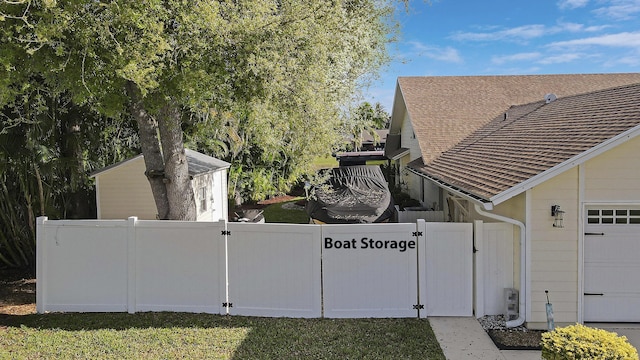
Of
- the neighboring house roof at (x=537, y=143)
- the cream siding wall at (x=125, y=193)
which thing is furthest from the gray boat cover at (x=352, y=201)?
the cream siding wall at (x=125, y=193)

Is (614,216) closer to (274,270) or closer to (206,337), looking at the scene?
(274,270)

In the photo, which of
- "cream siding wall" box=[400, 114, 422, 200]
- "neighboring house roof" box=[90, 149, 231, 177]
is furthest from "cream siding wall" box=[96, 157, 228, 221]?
"cream siding wall" box=[400, 114, 422, 200]

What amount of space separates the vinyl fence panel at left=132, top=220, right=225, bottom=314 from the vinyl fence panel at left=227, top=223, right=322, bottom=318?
26 centimetres

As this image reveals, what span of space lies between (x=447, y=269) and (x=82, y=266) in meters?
6.48

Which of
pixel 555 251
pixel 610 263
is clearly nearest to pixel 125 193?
pixel 555 251

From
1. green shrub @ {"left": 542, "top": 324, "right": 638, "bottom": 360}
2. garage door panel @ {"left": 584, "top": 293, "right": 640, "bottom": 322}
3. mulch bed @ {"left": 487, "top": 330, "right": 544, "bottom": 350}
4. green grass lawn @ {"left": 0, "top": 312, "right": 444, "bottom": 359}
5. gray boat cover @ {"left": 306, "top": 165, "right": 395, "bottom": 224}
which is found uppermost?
gray boat cover @ {"left": 306, "top": 165, "right": 395, "bottom": 224}

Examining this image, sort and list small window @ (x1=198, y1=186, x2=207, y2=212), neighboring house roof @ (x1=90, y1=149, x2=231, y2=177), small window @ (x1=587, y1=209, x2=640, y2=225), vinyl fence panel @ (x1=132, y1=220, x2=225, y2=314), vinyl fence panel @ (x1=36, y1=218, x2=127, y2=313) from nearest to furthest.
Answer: small window @ (x1=587, y1=209, x2=640, y2=225) → vinyl fence panel @ (x1=132, y1=220, x2=225, y2=314) → vinyl fence panel @ (x1=36, y1=218, x2=127, y2=313) → neighboring house roof @ (x1=90, y1=149, x2=231, y2=177) → small window @ (x1=198, y1=186, x2=207, y2=212)

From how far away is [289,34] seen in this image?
7.95 meters

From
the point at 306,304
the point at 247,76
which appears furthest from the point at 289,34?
the point at 306,304

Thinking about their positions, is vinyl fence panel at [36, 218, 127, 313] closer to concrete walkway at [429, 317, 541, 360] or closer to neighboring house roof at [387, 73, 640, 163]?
concrete walkway at [429, 317, 541, 360]

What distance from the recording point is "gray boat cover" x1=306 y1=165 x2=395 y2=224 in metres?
12.4

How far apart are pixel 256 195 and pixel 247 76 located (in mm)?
15131

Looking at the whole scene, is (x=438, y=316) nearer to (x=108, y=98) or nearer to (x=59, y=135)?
(x=108, y=98)

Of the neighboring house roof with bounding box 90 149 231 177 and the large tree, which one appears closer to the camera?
the large tree
